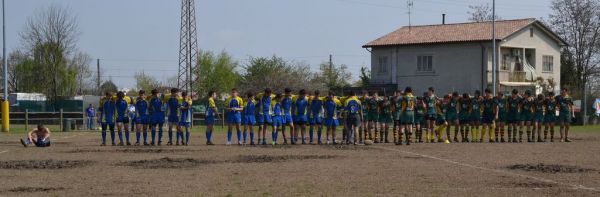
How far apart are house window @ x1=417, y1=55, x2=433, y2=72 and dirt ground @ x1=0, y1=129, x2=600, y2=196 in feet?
126

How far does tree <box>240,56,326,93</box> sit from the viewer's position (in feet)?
237

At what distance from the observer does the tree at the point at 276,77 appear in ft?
237

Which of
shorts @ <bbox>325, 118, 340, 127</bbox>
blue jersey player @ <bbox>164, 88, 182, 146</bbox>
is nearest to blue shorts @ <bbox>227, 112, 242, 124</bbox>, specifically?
blue jersey player @ <bbox>164, 88, 182, 146</bbox>

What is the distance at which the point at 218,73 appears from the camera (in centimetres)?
8806

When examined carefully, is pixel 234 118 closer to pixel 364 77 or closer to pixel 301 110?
pixel 301 110

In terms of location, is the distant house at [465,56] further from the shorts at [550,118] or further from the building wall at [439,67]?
the shorts at [550,118]

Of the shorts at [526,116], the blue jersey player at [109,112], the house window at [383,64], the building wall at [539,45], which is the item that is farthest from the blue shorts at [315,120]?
the house window at [383,64]

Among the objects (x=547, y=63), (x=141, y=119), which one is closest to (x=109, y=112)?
(x=141, y=119)

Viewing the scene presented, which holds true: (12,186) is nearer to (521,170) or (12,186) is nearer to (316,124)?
(521,170)

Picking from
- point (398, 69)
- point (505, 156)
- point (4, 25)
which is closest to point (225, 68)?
point (398, 69)

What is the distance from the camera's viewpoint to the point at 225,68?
292 ft

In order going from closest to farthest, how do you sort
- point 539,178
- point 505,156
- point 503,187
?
1. point 503,187
2. point 539,178
3. point 505,156

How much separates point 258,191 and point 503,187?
4.32 metres

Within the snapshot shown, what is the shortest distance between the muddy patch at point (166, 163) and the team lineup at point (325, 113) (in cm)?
659
